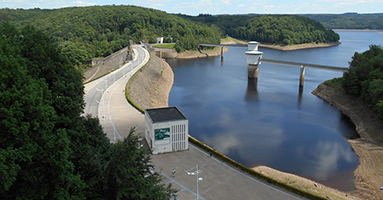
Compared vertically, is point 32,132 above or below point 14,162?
above

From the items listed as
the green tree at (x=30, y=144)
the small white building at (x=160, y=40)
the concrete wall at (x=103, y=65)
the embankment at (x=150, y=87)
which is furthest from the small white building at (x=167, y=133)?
the small white building at (x=160, y=40)

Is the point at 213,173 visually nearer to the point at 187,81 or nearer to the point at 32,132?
the point at 32,132

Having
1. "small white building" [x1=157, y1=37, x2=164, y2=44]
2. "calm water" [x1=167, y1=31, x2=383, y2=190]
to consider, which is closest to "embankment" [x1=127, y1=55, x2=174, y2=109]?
"calm water" [x1=167, y1=31, x2=383, y2=190]

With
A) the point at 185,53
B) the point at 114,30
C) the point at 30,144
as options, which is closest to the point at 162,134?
the point at 30,144

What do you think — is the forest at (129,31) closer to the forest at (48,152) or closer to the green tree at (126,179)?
the forest at (48,152)

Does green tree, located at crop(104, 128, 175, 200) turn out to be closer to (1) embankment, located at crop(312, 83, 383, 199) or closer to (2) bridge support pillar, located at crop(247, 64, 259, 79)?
(1) embankment, located at crop(312, 83, 383, 199)

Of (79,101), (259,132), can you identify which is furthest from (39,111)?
(259,132)

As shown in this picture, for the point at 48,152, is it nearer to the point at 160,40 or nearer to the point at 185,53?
the point at 185,53
